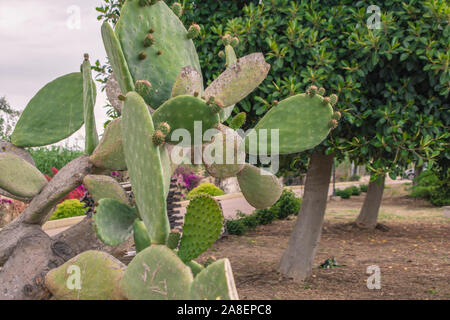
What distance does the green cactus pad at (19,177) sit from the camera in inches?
56.4

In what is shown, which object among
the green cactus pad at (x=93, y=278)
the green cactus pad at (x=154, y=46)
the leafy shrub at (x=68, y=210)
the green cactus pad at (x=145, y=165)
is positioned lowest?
the leafy shrub at (x=68, y=210)

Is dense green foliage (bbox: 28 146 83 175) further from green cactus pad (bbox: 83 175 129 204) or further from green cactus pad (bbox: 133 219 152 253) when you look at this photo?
green cactus pad (bbox: 133 219 152 253)

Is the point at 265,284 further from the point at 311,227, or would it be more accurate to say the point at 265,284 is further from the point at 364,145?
the point at 364,145

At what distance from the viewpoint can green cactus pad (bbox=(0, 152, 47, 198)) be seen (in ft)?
4.70

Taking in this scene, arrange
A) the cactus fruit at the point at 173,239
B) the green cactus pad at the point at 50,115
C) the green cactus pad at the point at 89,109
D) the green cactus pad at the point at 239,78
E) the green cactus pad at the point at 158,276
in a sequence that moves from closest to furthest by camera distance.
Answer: the green cactus pad at the point at 158,276 → the cactus fruit at the point at 173,239 → the green cactus pad at the point at 239,78 → the green cactus pad at the point at 89,109 → the green cactus pad at the point at 50,115

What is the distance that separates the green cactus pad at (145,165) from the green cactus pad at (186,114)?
0.33ft

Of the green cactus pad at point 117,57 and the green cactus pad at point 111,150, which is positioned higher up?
the green cactus pad at point 117,57

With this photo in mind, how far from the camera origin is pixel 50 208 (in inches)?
59.5

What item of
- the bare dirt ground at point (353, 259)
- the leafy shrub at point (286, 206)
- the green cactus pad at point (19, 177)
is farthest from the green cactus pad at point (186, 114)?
the leafy shrub at point (286, 206)

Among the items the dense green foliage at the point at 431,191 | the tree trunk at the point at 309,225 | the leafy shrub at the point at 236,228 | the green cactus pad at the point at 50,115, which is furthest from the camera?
the dense green foliage at the point at 431,191

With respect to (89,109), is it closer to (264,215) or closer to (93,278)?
(93,278)

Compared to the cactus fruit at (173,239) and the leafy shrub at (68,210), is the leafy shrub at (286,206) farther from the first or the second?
the cactus fruit at (173,239)

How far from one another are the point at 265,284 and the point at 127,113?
149 inches
